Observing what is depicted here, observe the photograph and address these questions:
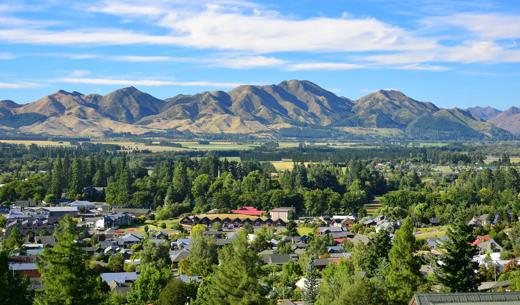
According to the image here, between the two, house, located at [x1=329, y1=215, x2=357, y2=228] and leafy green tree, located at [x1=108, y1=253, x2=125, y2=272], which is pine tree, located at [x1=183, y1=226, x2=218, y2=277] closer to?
leafy green tree, located at [x1=108, y1=253, x2=125, y2=272]

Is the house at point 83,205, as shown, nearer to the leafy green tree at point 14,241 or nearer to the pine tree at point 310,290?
the leafy green tree at point 14,241

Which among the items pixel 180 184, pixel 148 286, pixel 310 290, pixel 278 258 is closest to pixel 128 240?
pixel 278 258

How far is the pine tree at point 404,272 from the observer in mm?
19359

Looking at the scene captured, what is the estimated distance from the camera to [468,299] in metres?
15.0

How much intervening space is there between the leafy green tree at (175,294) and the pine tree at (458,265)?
35.7 feet

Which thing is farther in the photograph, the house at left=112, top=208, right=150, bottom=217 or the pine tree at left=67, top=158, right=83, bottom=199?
the pine tree at left=67, top=158, right=83, bottom=199

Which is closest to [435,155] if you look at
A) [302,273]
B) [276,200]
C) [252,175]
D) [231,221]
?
[252,175]

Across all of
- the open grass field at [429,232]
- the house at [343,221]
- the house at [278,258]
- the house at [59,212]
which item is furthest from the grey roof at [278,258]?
the house at [59,212]

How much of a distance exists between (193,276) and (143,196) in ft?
117

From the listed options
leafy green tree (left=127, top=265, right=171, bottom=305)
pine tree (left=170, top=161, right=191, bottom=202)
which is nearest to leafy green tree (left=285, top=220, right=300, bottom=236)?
pine tree (left=170, top=161, right=191, bottom=202)

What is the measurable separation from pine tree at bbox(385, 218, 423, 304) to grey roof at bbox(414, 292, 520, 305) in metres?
4.01

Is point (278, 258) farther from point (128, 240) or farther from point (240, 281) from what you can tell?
point (240, 281)

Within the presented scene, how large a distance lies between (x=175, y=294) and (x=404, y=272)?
10.1m

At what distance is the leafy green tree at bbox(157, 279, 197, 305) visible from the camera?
1029 inches
